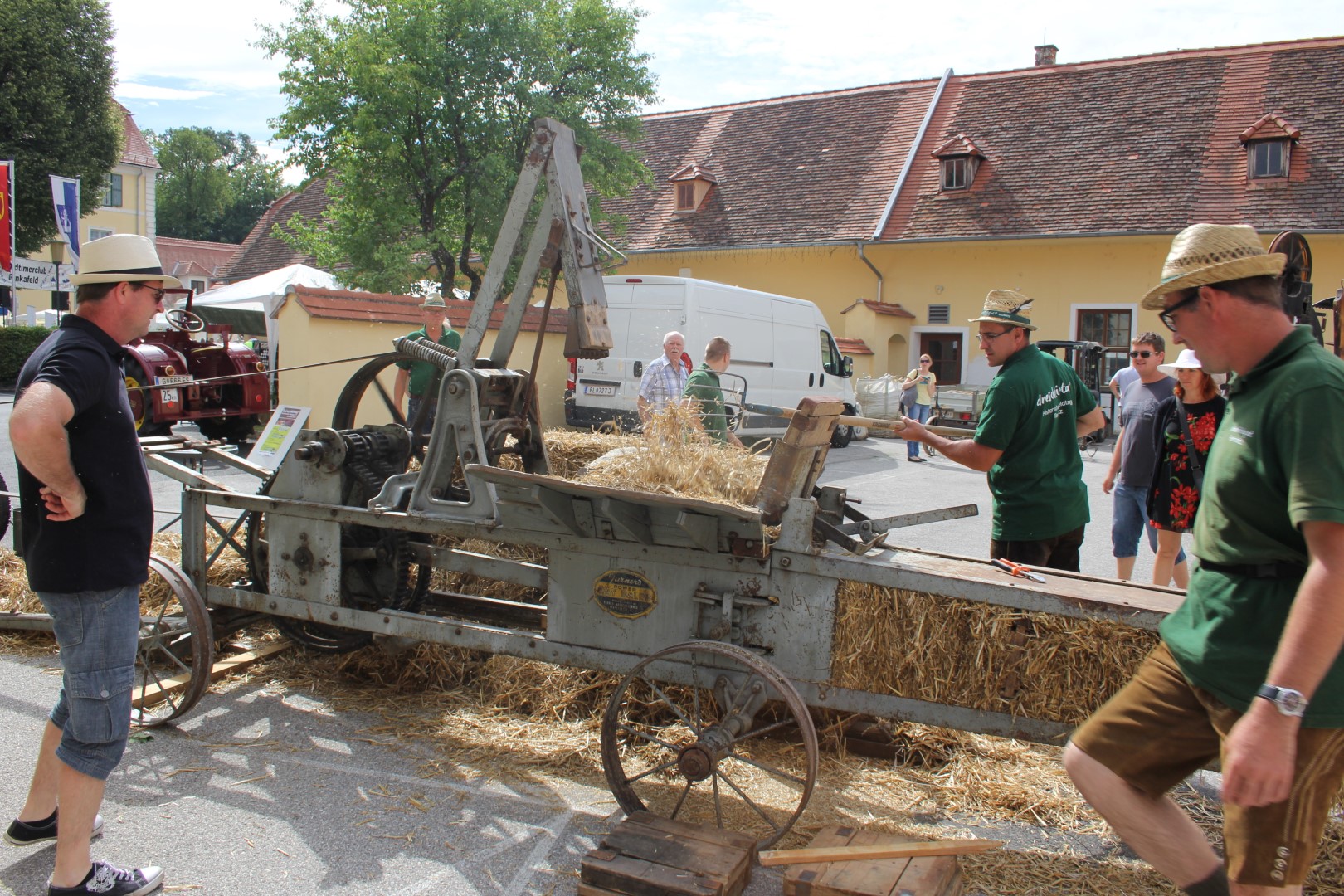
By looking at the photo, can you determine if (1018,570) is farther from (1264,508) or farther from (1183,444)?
(1183,444)

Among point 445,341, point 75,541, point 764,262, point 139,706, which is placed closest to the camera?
point 75,541

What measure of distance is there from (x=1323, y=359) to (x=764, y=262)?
23885 mm

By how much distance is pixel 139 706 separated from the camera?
4.28 metres

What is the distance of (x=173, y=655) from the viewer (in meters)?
4.45

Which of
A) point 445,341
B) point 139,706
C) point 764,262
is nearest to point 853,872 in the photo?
point 139,706

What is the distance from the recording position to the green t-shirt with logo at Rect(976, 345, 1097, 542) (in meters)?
4.20

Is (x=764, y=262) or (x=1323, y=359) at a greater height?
(x=764, y=262)

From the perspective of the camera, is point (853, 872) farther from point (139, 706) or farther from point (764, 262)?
point (764, 262)

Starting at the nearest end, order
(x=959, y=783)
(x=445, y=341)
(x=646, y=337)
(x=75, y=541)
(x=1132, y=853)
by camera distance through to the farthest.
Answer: (x=75, y=541) < (x=1132, y=853) < (x=959, y=783) < (x=445, y=341) < (x=646, y=337)

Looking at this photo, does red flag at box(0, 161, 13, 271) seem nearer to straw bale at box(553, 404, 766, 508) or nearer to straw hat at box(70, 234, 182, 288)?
straw hat at box(70, 234, 182, 288)

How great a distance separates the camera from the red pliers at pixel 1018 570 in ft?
11.4

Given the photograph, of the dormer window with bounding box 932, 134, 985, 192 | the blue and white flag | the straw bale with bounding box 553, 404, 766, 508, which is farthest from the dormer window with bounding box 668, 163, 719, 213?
the straw bale with bounding box 553, 404, 766, 508

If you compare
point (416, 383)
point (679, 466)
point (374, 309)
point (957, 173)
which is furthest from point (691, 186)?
point (679, 466)

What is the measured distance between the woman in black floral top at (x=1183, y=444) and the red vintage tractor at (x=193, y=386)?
10394 millimetres
